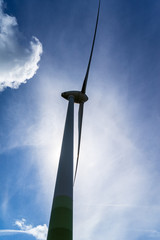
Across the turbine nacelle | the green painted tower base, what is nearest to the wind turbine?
the green painted tower base

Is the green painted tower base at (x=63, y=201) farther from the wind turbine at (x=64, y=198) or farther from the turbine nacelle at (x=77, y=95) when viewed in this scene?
the turbine nacelle at (x=77, y=95)

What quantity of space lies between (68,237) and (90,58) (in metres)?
26.0

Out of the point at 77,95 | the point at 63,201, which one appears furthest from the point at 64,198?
the point at 77,95

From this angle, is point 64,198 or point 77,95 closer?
point 64,198

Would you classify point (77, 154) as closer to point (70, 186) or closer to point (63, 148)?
point (63, 148)

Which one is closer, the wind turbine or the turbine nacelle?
the wind turbine

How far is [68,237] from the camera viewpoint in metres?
14.0

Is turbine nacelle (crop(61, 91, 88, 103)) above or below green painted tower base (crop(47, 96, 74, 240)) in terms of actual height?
above

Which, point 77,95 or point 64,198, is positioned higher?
point 77,95

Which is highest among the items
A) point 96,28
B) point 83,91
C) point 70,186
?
point 96,28

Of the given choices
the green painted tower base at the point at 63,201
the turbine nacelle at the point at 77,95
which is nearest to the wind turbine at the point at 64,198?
the green painted tower base at the point at 63,201

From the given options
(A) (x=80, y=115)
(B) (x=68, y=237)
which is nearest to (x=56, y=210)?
(B) (x=68, y=237)

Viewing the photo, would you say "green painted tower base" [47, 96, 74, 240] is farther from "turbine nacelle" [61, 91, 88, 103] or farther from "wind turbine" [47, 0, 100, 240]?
"turbine nacelle" [61, 91, 88, 103]

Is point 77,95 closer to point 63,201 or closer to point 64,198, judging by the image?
point 64,198
